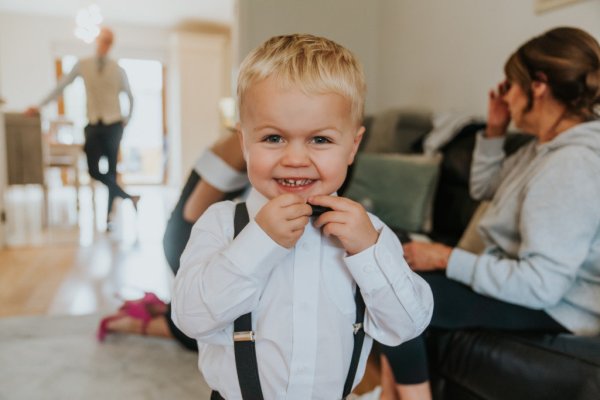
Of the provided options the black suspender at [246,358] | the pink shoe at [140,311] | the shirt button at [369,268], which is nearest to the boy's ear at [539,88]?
the shirt button at [369,268]

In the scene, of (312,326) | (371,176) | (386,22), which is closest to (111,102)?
(386,22)

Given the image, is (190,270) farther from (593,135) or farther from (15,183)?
(15,183)

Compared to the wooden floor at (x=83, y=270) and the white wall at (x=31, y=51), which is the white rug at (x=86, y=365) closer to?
the wooden floor at (x=83, y=270)

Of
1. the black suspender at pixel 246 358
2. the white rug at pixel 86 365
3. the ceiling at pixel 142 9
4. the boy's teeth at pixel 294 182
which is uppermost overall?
the ceiling at pixel 142 9

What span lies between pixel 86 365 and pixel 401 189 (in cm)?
142

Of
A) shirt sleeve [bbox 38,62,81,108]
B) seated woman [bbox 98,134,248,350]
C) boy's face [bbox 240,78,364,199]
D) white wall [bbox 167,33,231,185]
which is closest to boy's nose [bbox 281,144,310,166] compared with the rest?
boy's face [bbox 240,78,364,199]

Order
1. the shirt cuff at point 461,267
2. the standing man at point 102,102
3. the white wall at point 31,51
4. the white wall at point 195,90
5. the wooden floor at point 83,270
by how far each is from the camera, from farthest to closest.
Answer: the white wall at point 195,90 → the white wall at point 31,51 → the standing man at point 102,102 → the wooden floor at point 83,270 → the shirt cuff at point 461,267

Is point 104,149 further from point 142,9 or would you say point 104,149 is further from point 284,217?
point 142,9

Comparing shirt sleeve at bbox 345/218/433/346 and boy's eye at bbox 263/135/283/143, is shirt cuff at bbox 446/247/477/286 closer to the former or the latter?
shirt sleeve at bbox 345/218/433/346

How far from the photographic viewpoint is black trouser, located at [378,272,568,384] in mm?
1086

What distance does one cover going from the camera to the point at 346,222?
0.62 metres

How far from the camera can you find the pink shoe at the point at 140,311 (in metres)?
1.85

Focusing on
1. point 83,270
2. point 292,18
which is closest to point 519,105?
point 292,18

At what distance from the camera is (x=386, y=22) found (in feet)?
10.5
